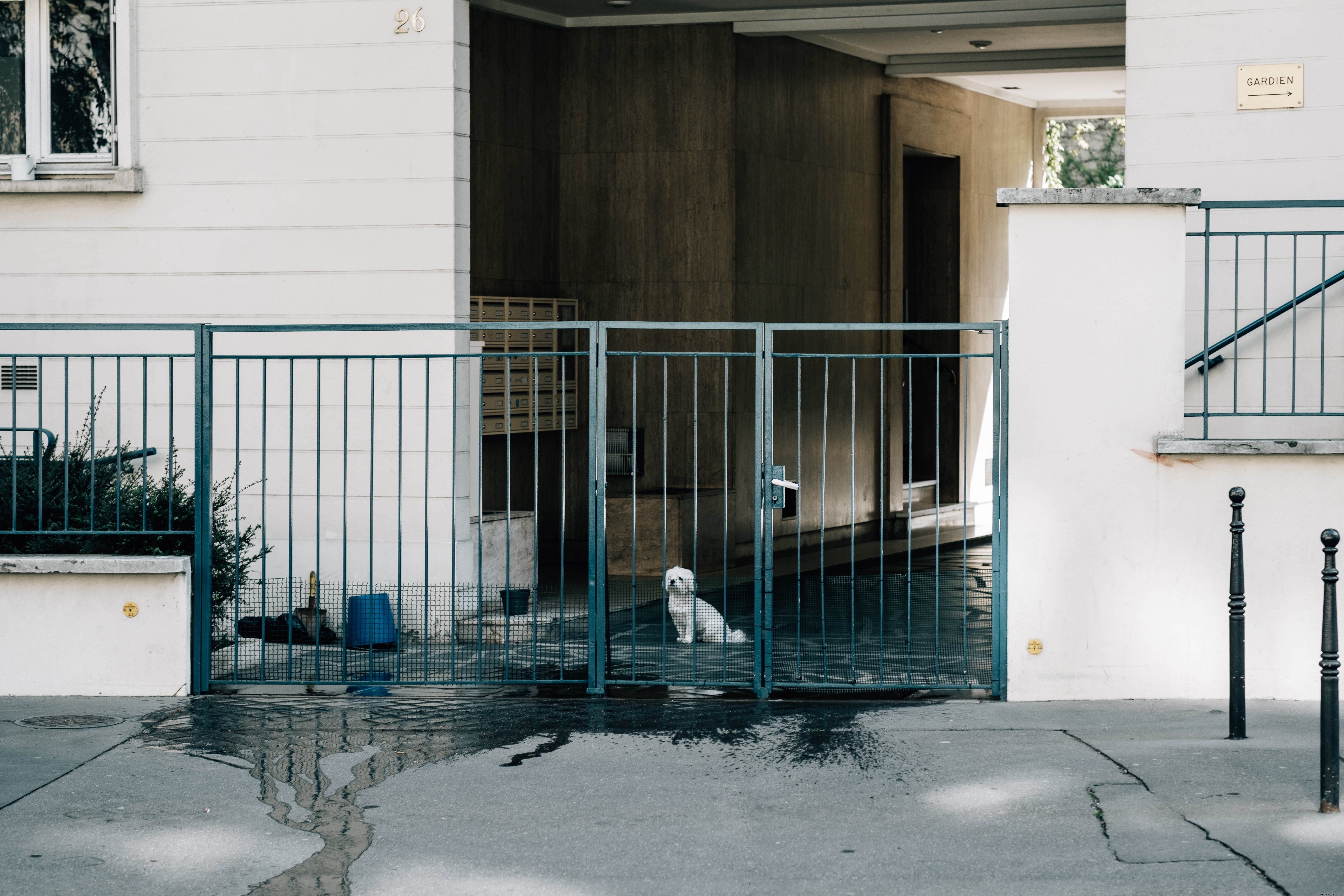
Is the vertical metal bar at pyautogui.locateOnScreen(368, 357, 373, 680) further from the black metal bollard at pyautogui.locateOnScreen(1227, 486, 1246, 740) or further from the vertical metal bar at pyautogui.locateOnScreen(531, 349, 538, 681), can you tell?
the black metal bollard at pyautogui.locateOnScreen(1227, 486, 1246, 740)

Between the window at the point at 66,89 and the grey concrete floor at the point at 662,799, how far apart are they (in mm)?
4386

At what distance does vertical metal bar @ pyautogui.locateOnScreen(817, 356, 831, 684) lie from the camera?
8180 mm

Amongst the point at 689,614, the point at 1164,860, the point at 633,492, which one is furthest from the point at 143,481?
the point at 1164,860

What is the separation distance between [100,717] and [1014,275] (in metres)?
4.84

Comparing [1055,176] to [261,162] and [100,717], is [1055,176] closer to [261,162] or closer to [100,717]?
[261,162]

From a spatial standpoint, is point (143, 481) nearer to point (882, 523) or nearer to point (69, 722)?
point (69, 722)

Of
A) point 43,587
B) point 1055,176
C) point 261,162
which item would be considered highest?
point 1055,176

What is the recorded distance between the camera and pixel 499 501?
42.6ft

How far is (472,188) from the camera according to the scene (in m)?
12.9

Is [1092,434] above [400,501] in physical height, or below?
above

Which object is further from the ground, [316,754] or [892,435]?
[892,435]

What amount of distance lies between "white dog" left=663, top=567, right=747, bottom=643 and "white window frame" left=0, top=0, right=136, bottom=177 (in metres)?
4.64

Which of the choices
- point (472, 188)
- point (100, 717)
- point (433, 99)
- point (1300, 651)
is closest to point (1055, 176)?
point (472, 188)

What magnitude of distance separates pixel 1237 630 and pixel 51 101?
8.33 m
